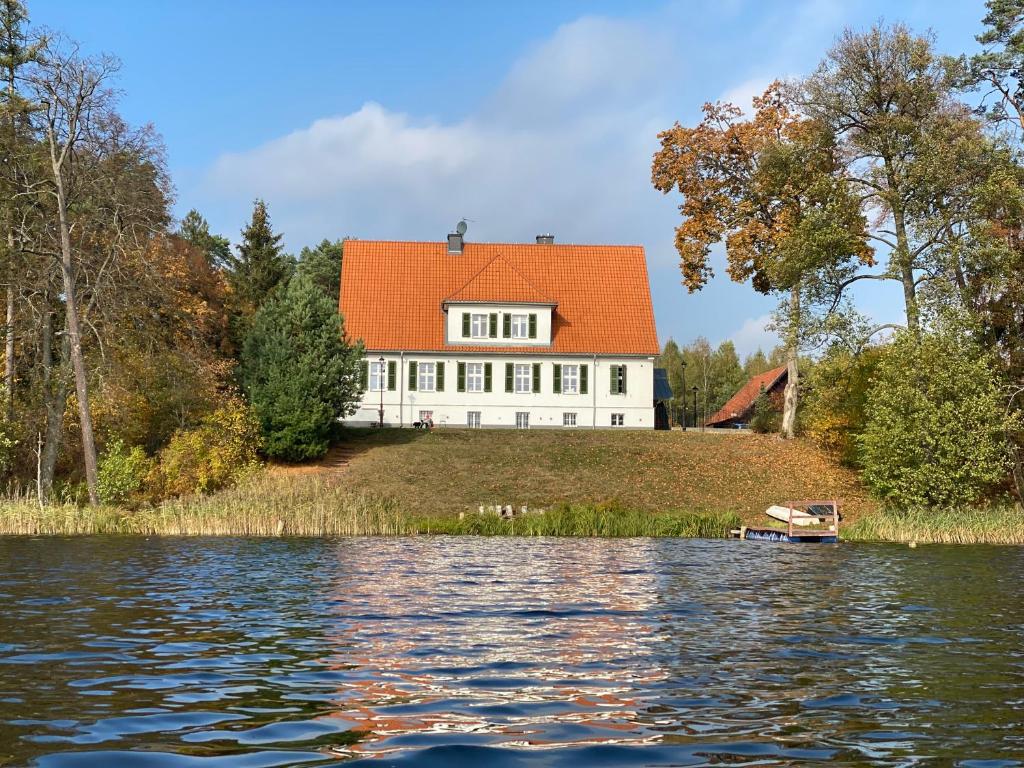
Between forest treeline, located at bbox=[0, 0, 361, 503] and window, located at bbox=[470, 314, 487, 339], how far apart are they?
1302cm

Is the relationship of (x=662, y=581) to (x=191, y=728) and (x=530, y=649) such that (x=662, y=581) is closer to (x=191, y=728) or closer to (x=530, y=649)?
(x=530, y=649)

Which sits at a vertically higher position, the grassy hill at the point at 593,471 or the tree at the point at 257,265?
the tree at the point at 257,265

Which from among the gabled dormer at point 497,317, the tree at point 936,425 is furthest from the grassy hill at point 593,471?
the gabled dormer at point 497,317

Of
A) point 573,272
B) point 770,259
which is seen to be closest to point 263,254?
point 573,272

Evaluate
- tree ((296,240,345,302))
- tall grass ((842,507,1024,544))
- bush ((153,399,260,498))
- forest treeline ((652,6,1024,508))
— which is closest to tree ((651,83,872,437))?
forest treeline ((652,6,1024,508))

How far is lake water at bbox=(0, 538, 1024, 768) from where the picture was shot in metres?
7.91

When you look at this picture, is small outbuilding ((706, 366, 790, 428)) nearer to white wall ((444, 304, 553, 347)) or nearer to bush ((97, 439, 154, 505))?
white wall ((444, 304, 553, 347))

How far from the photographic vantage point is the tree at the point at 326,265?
289ft

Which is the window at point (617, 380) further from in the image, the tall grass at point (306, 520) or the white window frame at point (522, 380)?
the tall grass at point (306, 520)

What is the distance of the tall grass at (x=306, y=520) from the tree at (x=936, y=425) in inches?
270

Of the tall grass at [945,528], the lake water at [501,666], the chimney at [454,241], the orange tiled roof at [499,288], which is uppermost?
the chimney at [454,241]

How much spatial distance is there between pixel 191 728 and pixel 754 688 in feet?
16.9

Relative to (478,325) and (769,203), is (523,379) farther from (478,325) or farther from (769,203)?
(769,203)

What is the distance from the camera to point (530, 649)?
41.2 ft
